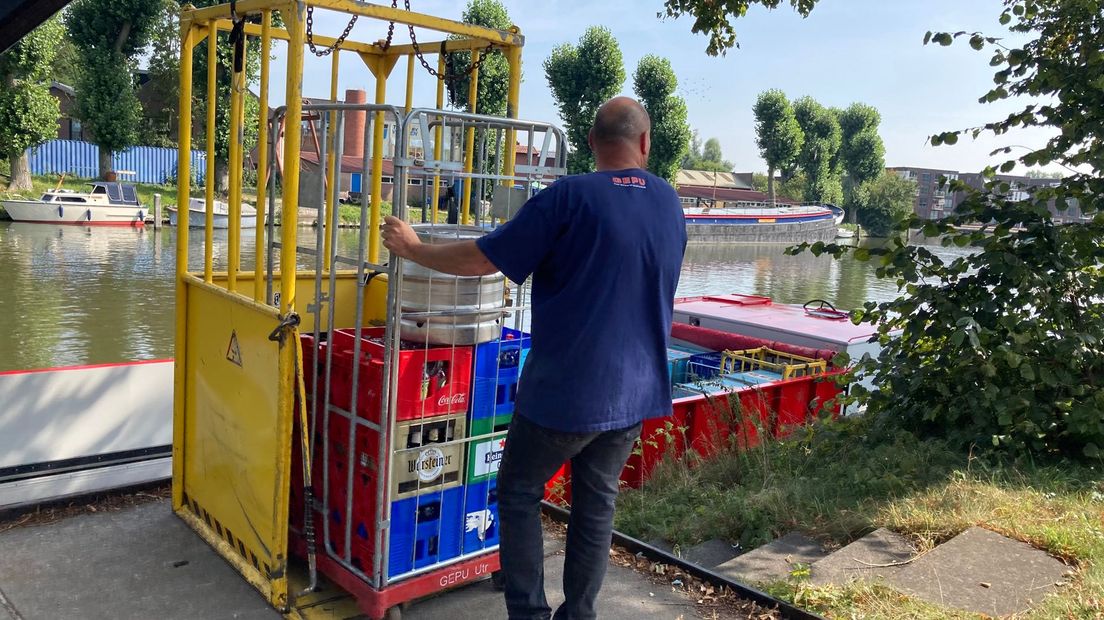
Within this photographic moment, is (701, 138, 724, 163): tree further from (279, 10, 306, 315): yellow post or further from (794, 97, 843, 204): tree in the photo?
(279, 10, 306, 315): yellow post

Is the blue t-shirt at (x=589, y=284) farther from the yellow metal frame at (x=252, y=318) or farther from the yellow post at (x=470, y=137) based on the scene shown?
the yellow post at (x=470, y=137)

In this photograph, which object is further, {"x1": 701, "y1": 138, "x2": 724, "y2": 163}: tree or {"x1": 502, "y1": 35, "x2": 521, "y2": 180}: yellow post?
{"x1": 701, "y1": 138, "x2": 724, "y2": 163}: tree

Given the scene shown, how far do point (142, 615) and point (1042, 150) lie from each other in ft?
18.3

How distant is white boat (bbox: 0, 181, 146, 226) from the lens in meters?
28.4

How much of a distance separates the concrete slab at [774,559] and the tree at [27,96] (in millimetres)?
30838

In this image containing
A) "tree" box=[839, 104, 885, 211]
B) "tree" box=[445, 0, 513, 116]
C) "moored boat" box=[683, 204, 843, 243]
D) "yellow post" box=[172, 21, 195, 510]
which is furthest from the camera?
"tree" box=[839, 104, 885, 211]

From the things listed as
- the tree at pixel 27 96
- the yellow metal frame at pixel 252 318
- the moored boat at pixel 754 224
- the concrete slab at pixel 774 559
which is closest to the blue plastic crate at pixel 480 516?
the yellow metal frame at pixel 252 318

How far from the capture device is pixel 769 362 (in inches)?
359

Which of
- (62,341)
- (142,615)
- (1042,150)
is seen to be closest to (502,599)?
(142,615)

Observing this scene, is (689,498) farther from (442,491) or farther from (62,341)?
(62,341)

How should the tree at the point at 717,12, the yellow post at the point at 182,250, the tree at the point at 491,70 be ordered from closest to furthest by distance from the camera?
the yellow post at the point at 182,250 < the tree at the point at 717,12 < the tree at the point at 491,70

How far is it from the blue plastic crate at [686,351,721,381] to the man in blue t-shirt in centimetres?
606

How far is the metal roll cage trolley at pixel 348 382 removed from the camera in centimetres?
317

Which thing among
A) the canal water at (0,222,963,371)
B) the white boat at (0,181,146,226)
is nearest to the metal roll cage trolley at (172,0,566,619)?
the canal water at (0,222,963,371)
